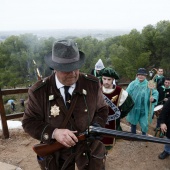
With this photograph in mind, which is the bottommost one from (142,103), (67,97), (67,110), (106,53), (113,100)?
(106,53)

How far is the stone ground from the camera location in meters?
3.82

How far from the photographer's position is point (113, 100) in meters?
3.35

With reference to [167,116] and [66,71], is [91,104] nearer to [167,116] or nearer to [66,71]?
[66,71]

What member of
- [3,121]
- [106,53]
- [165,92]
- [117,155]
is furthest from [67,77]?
[106,53]

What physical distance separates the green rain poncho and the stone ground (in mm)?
541

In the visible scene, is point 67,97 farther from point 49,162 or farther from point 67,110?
point 49,162

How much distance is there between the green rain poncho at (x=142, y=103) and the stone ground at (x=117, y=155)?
0.54 metres

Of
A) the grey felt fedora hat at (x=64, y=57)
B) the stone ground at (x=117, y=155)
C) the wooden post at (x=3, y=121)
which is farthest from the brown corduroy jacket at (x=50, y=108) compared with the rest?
the wooden post at (x=3, y=121)

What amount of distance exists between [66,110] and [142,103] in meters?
3.19

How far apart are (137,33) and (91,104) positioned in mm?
24882

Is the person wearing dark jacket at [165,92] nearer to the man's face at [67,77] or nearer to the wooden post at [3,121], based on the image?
the wooden post at [3,121]

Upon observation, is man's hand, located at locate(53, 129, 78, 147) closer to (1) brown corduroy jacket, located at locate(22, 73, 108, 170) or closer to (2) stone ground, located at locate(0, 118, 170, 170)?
(1) brown corduroy jacket, located at locate(22, 73, 108, 170)

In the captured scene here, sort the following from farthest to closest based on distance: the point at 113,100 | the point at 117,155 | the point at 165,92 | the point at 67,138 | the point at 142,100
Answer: the point at 165,92
the point at 142,100
the point at 117,155
the point at 113,100
the point at 67,138

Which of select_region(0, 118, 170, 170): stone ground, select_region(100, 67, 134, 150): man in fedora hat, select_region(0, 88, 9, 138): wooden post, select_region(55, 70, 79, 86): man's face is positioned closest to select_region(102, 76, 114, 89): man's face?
select_region(100, 67, 134, 150): man in fedora hat
